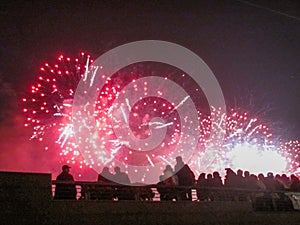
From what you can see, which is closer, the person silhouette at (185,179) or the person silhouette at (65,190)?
the person silhouette at (65,190)

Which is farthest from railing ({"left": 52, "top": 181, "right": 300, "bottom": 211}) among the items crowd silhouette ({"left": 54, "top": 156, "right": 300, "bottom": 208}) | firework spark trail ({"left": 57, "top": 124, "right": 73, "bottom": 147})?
firework spark trail ({"left": 57, "top": 124, "right": 73, "bottom": 147})

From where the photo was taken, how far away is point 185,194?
14094mm

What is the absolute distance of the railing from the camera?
488 inches

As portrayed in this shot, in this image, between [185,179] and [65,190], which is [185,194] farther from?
[65,190]

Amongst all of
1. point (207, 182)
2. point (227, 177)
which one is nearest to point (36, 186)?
point (207, 182)

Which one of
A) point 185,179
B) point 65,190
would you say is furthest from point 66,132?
point 65,190

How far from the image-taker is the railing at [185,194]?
12384 millimetres

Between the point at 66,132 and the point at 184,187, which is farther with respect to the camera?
the point at 66,132

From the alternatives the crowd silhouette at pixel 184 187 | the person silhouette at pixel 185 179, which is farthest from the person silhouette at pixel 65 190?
the person silhouette at pixel 185 179

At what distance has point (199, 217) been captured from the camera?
13297 mm

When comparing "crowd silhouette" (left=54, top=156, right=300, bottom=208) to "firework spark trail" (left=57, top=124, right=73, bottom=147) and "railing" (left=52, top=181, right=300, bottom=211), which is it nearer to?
"railing" (left=52, top=181, right=300, bottom=211)

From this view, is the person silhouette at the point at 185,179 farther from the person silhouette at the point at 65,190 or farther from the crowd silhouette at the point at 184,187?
the person silhouette at the point at 65,190

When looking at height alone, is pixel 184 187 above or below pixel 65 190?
above

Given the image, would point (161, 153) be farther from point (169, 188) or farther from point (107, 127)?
point (169, 188)
